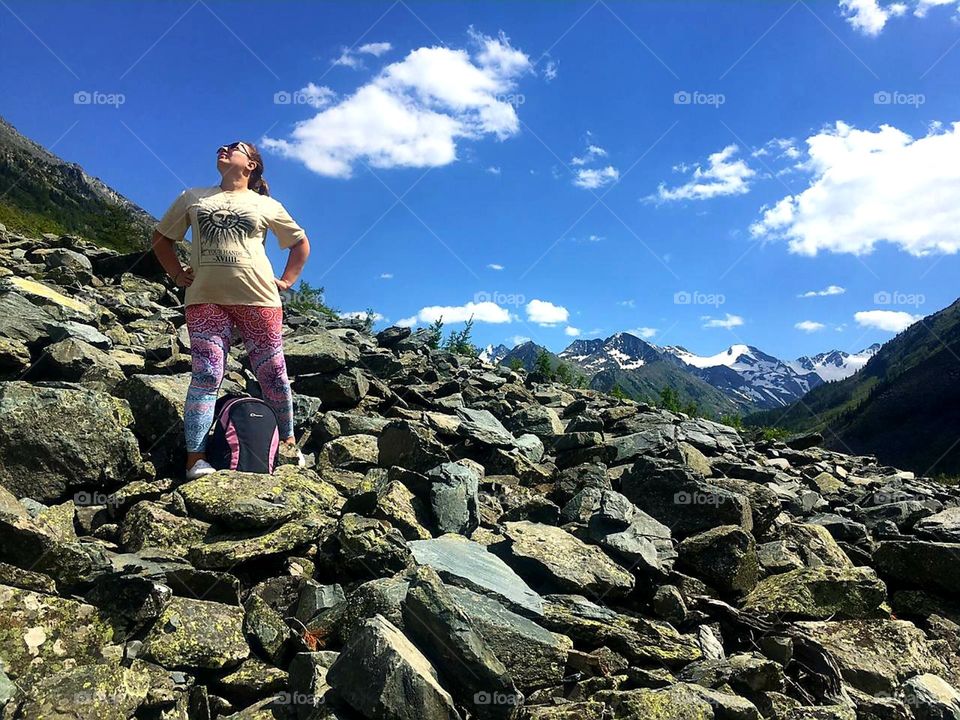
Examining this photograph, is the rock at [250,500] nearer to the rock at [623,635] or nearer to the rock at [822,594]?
the rock at [623,635]

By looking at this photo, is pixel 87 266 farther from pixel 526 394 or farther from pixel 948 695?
pixel 948 695

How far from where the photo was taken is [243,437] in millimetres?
7273

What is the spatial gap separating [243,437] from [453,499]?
2.89 m

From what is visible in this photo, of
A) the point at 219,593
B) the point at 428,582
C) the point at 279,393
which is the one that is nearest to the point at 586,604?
the point at 428,582

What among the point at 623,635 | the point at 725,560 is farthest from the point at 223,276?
the point at 725,560

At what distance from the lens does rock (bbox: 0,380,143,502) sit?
6.02 m

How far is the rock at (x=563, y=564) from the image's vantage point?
6.34 meters

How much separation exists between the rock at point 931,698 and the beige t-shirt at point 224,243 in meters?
8.39

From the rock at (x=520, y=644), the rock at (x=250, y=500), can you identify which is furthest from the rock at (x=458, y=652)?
the rock at (x=250, y=500)

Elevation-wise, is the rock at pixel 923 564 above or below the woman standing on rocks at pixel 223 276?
below

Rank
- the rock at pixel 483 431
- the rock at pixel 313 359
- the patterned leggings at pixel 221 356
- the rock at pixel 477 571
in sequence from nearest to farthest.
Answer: the rock at pixel 477 571 → the patterned leggings at pixel 221 356 → the rock at pixel 483 431 → the rock at pixel 313 359

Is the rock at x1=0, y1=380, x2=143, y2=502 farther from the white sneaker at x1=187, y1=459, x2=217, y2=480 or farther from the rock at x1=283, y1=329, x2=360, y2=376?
the rock at x1=283, y1=329, x2=360, y2=376

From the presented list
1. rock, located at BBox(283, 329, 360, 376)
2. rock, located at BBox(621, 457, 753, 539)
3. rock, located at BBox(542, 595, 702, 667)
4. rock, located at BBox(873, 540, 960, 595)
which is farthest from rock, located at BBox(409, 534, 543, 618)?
rock, located at BBox(283, 329, 360, 376)

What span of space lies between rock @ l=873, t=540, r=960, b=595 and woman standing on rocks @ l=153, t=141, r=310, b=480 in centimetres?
952
